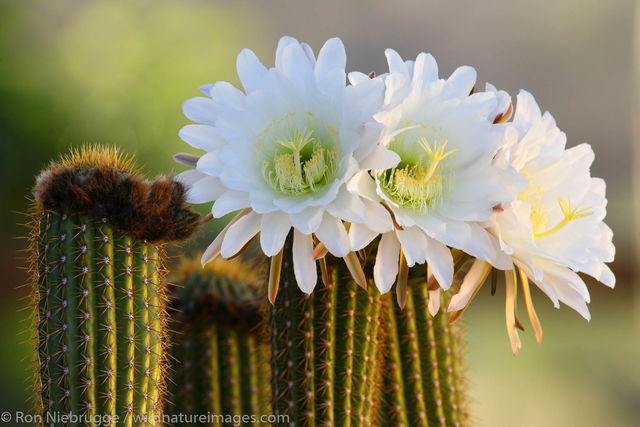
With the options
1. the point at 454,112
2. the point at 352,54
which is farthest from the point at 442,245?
the point at 352,54

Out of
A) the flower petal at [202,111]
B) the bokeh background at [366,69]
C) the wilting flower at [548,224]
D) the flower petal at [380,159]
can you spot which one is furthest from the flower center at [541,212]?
the bokeh background at [366,69]

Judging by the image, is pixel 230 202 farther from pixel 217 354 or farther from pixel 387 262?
pixel 217 354

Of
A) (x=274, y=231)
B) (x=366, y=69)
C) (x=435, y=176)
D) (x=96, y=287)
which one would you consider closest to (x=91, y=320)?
(x=96, y=287)

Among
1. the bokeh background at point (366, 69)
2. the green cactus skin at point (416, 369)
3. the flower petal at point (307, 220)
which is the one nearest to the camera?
the flower petal at point (307, 220)

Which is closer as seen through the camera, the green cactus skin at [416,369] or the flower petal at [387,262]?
the flower petal at [387,262]

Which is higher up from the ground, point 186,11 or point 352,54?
point 186,11

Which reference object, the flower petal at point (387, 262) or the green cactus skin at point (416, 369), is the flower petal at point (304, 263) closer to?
the flower petal at point (387, 262)

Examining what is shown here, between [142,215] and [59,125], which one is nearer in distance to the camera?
[142,215]

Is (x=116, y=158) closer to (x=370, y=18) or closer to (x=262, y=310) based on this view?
(x=262, y=310)
